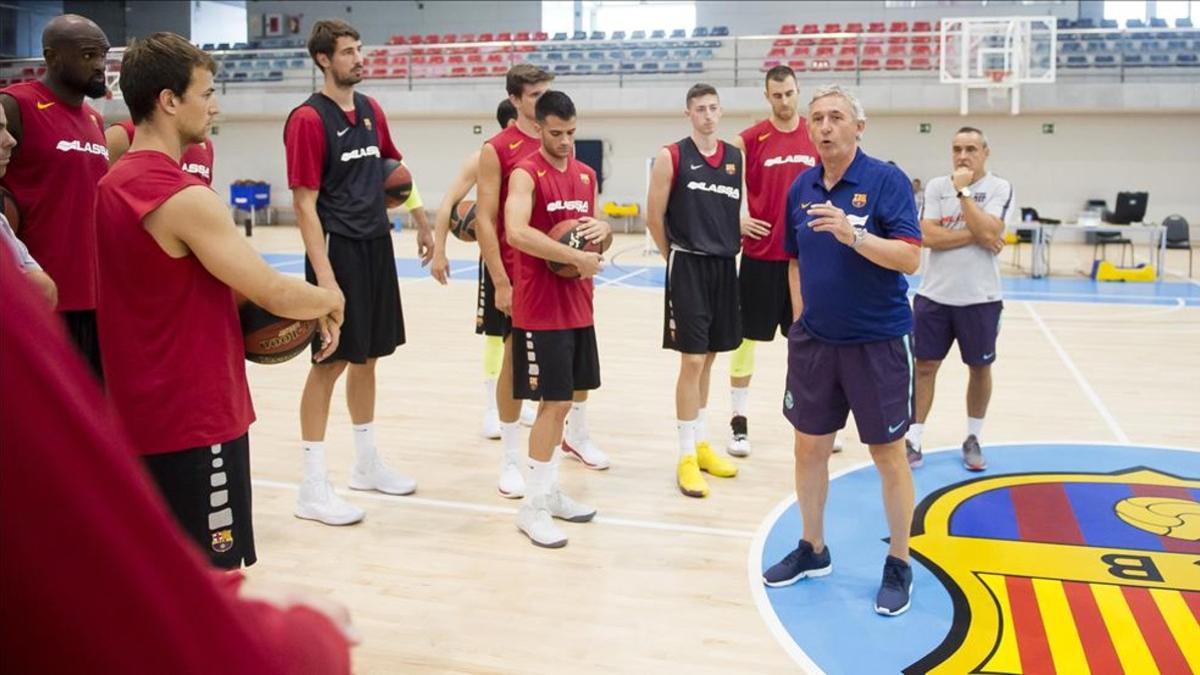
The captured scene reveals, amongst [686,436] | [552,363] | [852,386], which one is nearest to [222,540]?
[552,363]

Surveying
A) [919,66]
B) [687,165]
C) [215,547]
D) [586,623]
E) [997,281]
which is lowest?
[586,623]

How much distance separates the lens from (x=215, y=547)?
9.75 feet

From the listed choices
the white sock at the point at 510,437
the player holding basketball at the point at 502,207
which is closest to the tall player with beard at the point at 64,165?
the player holding basketball at the point at 502,207

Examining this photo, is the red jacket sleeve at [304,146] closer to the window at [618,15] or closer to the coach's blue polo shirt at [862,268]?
the coach's blue polo shirt at [862,268]

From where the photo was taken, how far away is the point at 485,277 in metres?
6.09

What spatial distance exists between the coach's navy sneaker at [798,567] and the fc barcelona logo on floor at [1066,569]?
47 cm

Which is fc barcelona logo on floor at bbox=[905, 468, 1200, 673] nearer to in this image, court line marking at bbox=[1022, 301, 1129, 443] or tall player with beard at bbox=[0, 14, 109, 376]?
court line marking at bbox=[1022, 301, 1129, 443]

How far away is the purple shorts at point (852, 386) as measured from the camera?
3.85 meters

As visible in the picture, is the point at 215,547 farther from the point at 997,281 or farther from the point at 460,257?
the point at 460,257

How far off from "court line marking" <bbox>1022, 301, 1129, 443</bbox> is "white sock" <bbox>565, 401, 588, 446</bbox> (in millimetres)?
3268

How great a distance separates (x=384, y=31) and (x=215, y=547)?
27.8m

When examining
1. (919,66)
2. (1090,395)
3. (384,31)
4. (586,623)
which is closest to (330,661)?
(586,623)

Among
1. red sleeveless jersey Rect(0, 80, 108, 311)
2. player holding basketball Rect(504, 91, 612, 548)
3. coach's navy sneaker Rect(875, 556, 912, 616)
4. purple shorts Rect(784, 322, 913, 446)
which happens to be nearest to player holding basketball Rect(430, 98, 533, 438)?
player holding basketball Rect(504, 91, 612, 548)

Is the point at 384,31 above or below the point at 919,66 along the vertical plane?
above
